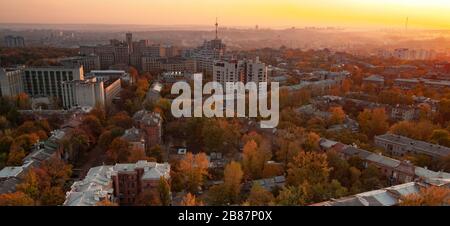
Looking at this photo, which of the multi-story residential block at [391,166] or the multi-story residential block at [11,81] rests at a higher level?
the multi-story residential block at [11,81]

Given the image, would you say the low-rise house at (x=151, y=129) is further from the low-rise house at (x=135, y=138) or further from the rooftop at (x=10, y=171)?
the rooftop at (x=10, y=171)

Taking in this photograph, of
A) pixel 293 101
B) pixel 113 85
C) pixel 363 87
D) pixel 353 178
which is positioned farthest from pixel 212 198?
pixel 363 87

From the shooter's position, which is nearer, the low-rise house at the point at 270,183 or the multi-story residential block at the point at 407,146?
the low-rise house at the point at 270,183

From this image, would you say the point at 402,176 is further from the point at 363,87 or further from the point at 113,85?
the point at 113,85

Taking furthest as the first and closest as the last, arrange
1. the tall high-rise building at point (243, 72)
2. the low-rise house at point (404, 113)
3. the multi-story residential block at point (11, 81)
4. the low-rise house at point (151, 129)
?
the tall high-rise building at point (243, 72) → the multi-story residential block at point (11, 81) → the low-rise house at point (404, 113) → the low-rise house at point (151, 129)

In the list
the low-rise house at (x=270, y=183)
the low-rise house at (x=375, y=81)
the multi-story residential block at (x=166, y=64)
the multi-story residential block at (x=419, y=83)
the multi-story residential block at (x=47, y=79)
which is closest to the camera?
the low-rise house at (x=270, y=183)

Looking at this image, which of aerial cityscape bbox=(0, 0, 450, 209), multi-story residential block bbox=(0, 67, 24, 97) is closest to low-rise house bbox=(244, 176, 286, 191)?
aerial cityscape bbox=(0, 0, 450, 209)

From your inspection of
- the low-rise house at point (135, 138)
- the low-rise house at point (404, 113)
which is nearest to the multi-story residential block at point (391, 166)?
the low-rise house at point (135, 138)
